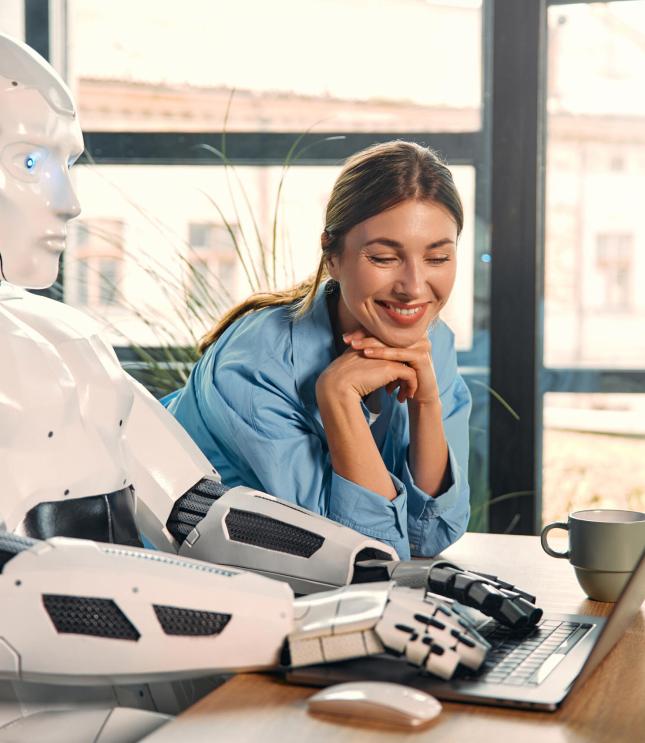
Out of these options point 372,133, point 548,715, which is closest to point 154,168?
point 372,133

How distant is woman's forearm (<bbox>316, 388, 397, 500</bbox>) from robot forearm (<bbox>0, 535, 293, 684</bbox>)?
0.59m

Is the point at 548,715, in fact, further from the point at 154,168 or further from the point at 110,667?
the point at 154,168

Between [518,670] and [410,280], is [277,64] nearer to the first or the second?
[410,280]

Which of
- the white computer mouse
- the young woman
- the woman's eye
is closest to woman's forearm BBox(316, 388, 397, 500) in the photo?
the young woman

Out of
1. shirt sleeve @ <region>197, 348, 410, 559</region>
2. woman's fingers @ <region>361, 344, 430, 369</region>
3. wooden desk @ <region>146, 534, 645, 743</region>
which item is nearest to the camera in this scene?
wooden desk @ <region>146, 534, 645, 743</region>

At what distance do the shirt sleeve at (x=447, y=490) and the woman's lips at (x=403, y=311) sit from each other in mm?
202

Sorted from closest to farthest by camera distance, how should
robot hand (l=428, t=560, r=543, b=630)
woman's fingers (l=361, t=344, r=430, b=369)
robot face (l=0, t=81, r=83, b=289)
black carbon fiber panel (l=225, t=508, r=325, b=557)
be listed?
robot hand (l=428, t=560, r=543, b=630) < robot face (l=0, t=81, r=83, b=289) < black carbon fiber panel (l=225, t=508, r=325, b=557) < woman's fingers (l=361, t=344, r=430, b=369)

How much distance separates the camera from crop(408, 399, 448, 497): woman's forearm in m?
1.67

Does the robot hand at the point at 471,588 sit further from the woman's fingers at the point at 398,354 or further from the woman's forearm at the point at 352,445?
the woman's fingers at the point at 398,354

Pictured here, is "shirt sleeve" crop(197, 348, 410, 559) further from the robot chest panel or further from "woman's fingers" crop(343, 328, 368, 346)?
the robot chest panel

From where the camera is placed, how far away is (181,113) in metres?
3.24

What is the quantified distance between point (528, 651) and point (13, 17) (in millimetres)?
2854

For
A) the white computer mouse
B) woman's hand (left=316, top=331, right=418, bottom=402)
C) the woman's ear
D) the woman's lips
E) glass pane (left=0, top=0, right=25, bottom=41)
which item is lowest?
the white computer mouse

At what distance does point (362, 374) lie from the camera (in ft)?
5.40
